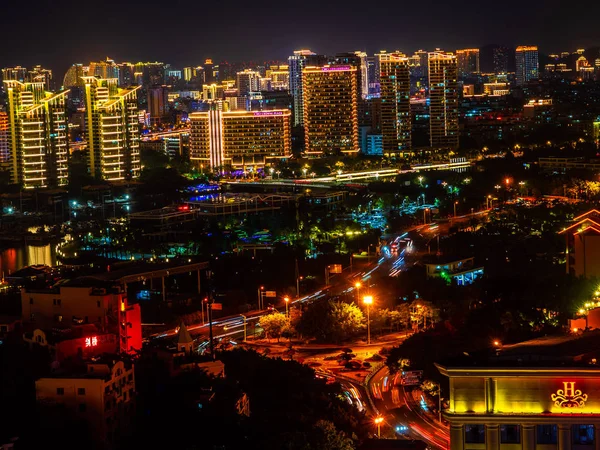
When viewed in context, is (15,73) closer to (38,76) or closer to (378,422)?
(38,76)

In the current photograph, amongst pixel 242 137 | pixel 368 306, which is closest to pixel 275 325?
pixel 368 306

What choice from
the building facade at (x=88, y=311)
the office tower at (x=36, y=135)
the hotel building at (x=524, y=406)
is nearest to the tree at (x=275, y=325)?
the building facade at (x=88, y=311)

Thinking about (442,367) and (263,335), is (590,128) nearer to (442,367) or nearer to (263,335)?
(263,335)

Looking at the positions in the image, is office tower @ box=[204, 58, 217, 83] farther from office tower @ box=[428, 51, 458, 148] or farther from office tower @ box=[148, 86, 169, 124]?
office tower @ box=[428, 51, 458, 148]

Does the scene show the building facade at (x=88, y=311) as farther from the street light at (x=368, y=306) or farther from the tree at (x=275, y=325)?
the street light at (x=368, y=306)

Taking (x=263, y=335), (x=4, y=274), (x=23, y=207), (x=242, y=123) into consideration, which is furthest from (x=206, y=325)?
(x=242, y=123)

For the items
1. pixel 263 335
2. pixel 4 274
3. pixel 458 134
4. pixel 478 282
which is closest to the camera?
pixel 263 335

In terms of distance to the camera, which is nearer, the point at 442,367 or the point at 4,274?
the point at 442,367
